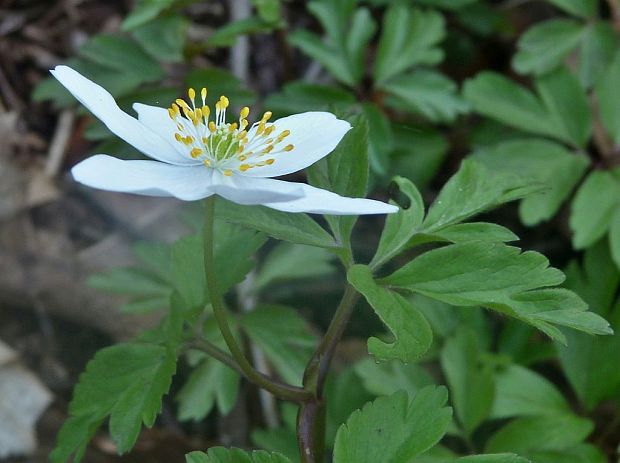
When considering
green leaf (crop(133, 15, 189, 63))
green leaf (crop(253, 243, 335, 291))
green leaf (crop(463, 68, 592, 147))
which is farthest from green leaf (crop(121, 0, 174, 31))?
green leaf (crop(463, 68, 592, 147))

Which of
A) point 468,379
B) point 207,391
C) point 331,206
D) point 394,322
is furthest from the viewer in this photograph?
point 468,379

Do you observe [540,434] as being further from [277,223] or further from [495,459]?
[277,223]

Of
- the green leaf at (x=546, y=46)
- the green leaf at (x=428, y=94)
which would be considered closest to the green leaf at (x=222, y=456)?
the green leaf at (x=428, y=94)

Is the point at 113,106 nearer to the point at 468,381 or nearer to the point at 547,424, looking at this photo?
the point at 468,381

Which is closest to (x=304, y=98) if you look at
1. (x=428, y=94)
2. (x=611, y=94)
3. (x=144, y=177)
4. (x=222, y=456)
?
(x=428, y=94)

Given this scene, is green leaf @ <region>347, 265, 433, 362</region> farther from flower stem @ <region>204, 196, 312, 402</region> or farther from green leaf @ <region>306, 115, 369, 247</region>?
flower stem @ <region>204, 196, 312, 402</region>

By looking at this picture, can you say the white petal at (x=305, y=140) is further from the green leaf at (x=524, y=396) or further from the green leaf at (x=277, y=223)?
the green leaf at (x=524, y=396)

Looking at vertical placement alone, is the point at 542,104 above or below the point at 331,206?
below
